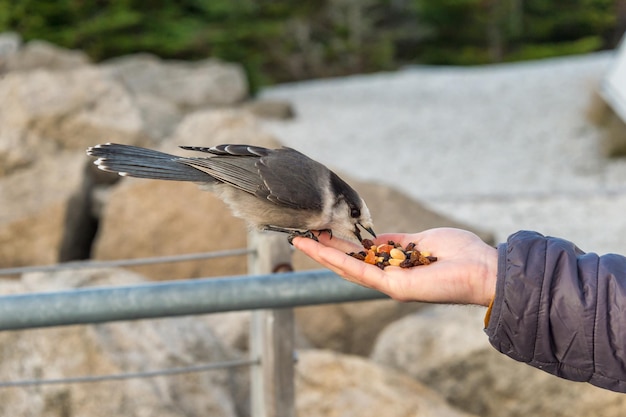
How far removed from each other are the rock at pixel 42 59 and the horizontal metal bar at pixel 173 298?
35.0 ft

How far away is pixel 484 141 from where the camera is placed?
40.6ft

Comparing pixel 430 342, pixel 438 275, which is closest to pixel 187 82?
pixel 430 342

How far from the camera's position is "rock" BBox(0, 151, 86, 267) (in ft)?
19.7

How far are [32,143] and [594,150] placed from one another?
22.8ft

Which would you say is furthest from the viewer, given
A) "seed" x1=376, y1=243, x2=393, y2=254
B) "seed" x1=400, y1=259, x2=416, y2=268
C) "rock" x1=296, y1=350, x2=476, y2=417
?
"rock" x1=296, y1=350, x2=476, y2=417

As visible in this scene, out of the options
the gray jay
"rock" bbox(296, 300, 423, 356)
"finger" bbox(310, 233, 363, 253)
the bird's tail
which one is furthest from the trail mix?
"rock" bbox(296, 300, 423, 356)

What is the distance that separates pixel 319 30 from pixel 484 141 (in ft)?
22.2

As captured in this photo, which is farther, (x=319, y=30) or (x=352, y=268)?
(x=319, y=30)

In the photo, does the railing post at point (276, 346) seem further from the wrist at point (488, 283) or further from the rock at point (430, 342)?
the rock at point (430, 342)

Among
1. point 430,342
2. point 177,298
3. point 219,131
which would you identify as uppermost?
point 219,131

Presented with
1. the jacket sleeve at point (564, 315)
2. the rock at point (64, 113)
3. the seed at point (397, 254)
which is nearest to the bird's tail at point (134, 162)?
the seed at point (397, 254)

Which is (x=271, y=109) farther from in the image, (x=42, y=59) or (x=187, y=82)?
(x=42, y=59)

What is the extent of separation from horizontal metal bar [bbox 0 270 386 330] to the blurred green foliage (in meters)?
13.1

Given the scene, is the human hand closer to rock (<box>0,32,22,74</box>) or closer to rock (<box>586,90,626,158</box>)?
rock (<box>586,90,626,158</box>)
